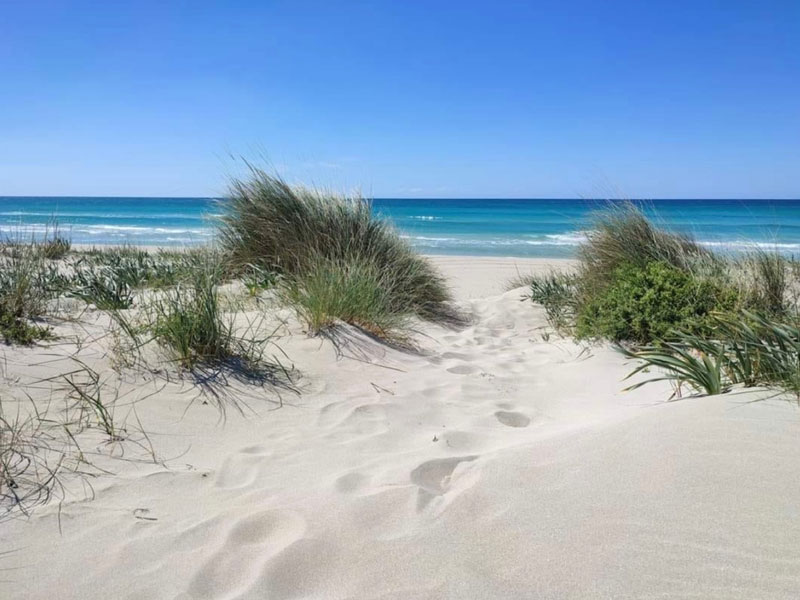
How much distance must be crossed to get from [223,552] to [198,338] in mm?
2022

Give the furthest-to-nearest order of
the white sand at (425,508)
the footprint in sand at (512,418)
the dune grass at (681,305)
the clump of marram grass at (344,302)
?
1. the clump of marram grass at (344,302)
2. the footprint in sand at (512,418)
3. the dune grass at (681,305)
4. the white sand at (425,508)

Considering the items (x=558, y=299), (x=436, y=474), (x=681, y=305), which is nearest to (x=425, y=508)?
(x=436, y=474)

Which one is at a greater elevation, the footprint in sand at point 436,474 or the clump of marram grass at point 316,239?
the clump of marram grass at point 316,239

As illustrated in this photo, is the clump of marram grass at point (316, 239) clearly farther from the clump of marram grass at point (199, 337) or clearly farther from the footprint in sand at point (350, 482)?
the footprint in sand at point (350, 482)

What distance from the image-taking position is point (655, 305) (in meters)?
5.00

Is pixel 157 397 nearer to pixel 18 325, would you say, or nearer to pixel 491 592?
pixel 18 325

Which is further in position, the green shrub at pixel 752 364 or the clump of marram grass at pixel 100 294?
the clump of marram grass at pixel 100 294

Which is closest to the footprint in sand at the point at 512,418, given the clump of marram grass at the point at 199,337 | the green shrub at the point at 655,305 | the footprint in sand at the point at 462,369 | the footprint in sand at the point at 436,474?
the footprint in sand at the point at 436,474

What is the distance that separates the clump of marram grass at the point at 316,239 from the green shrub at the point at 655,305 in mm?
2151

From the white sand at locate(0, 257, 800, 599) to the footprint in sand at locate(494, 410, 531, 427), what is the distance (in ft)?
0.12

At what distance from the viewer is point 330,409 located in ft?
11.5

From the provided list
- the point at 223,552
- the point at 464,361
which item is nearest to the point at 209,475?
the point at 223,552

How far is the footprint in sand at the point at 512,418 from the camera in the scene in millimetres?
3422

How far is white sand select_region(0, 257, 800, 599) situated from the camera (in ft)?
5.70
